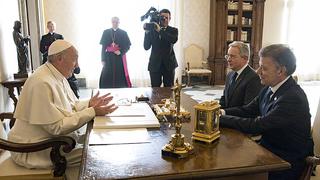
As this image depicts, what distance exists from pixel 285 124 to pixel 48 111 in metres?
1.31

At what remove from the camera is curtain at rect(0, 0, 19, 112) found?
9.38 feet

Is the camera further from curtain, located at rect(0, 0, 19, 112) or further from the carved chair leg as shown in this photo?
the carved chair leg

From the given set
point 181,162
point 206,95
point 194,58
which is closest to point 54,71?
point 181,162

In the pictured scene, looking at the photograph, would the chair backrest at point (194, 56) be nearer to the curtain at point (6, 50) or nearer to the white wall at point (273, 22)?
the white wall at point (273, 22)

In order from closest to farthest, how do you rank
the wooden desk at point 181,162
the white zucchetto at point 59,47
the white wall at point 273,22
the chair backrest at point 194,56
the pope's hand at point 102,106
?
1. the wooden desk at point 181,162
2. the pope's hand at point 102,106
3. the white zucchetto at point 59,47
4. the chair backrest at point 194,56
5. the white wall at point 273,22

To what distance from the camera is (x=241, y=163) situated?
1.24 metres

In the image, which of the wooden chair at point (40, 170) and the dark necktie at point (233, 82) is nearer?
the wooden chair at point (40, 170)

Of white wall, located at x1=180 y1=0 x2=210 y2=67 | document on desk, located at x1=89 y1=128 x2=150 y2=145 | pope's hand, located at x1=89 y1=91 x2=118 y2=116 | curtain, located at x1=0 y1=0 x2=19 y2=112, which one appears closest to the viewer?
document on desk, located at x1=89 y1=128 x2=150 y2=145

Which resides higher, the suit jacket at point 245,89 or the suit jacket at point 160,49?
the suit jacket at point 160,49

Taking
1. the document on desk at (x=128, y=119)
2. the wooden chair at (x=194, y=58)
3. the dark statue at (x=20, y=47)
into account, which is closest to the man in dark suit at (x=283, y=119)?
the document on desk at (x=128, y=119)

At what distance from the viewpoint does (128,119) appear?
177 centimetres

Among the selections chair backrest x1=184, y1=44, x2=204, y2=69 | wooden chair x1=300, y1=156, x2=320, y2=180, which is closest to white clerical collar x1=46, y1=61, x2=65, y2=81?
wooden chair x1=300, y1=156, x2=320, y2=180

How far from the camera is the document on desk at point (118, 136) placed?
1.45 meters

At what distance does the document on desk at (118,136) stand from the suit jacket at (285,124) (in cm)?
48
